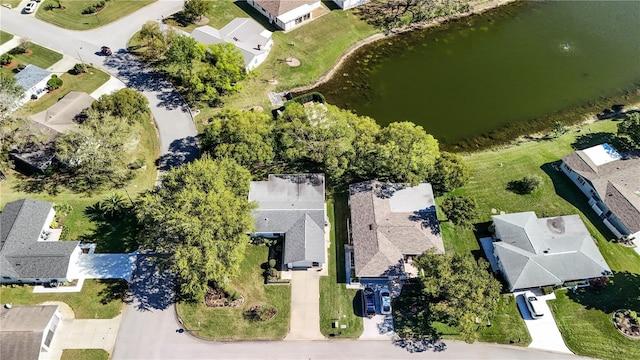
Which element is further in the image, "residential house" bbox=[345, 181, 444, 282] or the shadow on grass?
"residential house" bbox=[345, 181, 444, 282]

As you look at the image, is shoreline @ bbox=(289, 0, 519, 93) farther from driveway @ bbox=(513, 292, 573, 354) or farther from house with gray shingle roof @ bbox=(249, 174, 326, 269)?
driveway @ bbox=(513, 292, 573, 354)

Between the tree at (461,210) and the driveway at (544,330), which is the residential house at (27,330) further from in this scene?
the driveway at (544,330)

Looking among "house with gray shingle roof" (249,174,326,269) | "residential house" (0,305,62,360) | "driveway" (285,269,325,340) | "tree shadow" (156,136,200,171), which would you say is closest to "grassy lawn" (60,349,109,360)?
"residential house" (0,305,62,360)

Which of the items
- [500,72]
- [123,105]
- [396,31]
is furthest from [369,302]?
[396,31]

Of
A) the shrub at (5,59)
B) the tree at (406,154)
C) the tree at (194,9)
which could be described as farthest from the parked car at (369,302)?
the shrub at (5,59)

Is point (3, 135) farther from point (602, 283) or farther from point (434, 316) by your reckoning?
point (602, 283)

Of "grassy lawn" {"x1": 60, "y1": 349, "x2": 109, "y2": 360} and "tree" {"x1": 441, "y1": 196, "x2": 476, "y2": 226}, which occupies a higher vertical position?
"tree" {"x1": 441, "y1": 196, "x2": 476, "y2": 226}

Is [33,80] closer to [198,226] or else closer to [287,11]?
[287,11]
